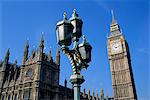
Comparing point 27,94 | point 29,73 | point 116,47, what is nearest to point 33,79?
point 29,73

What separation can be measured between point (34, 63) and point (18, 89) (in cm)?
550

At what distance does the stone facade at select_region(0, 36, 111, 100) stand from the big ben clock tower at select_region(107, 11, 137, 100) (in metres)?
24.3

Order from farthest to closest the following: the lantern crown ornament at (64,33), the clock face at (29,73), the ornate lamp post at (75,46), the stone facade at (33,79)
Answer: the clock face at (29,73)
the stone facade at (33,79)
the lantern crown ornament at (64,33)
the ornate lamp post at (75,46)

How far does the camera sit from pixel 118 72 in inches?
2616

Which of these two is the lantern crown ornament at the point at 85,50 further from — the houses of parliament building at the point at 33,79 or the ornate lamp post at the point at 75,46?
the houses of parliament building at the point at 33,79

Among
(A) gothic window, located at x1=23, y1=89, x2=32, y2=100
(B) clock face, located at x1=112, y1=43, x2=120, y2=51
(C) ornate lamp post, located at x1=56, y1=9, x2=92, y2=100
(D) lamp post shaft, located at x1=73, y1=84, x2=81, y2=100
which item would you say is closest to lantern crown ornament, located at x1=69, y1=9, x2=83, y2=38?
(C) ornate lamp post, located at x1=56, y1=9, x2=92, y2=100

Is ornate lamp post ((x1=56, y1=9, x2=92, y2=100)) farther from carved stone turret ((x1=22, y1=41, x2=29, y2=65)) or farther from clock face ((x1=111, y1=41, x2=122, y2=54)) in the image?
clock face ((x1=111, y1=41, x2=122, y2=54))

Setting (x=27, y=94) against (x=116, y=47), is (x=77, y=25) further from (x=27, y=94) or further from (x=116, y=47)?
(x=116, y=47)

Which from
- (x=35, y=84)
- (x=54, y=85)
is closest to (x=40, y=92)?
(x=35, y=84)

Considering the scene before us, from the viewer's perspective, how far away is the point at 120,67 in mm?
67062

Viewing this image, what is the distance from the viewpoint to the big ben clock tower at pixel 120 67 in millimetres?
62094

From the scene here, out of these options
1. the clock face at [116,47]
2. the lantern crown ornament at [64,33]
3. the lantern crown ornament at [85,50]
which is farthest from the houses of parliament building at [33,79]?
the lantern crown ornament at [64,33]

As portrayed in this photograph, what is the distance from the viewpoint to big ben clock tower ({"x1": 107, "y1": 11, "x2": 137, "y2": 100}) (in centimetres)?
6209

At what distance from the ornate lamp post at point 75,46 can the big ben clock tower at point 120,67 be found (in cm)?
5671
